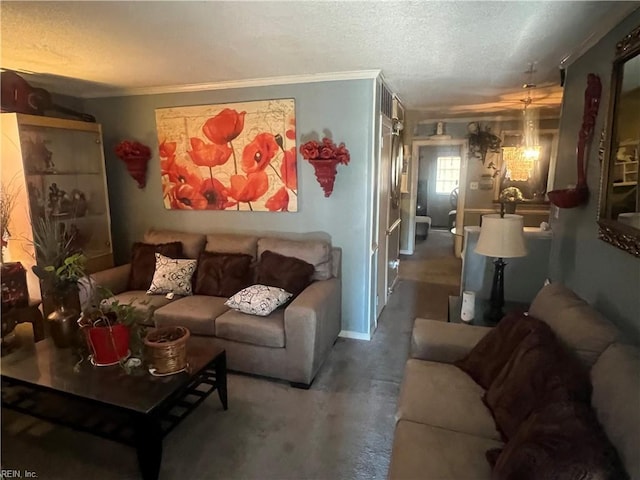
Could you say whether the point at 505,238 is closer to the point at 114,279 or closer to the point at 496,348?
the point at 496,348

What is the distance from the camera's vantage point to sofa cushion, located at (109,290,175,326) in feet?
9.48

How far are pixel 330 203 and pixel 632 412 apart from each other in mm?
2543

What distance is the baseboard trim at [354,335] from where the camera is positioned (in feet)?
11.3

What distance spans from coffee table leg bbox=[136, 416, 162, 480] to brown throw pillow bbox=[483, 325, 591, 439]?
62.0 inches

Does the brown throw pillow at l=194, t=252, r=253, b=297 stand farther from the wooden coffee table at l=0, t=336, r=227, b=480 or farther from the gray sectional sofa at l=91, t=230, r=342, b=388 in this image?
the wooden coffee table at l=0, t=336, r=227, b=480

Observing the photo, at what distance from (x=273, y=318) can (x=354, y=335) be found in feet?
3.45

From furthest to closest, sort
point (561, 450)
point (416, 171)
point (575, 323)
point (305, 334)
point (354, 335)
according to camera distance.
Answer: point (416, 171) → point (354, 335) → point (305, 334) → point (575, 323) → point (561, 450)

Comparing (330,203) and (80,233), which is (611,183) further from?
(80,233)

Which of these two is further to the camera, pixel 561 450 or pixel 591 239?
pixel 591 239

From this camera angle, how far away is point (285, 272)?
9.96 ft

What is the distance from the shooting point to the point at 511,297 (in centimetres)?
341

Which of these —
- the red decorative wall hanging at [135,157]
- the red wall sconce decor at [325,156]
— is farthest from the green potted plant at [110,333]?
the red decorative wall hanging at [135,157]

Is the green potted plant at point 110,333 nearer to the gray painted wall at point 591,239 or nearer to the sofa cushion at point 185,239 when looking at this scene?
the sofa cushion at point 185,239

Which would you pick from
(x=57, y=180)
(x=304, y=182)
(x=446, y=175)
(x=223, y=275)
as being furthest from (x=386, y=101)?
(x=446, y=175)
